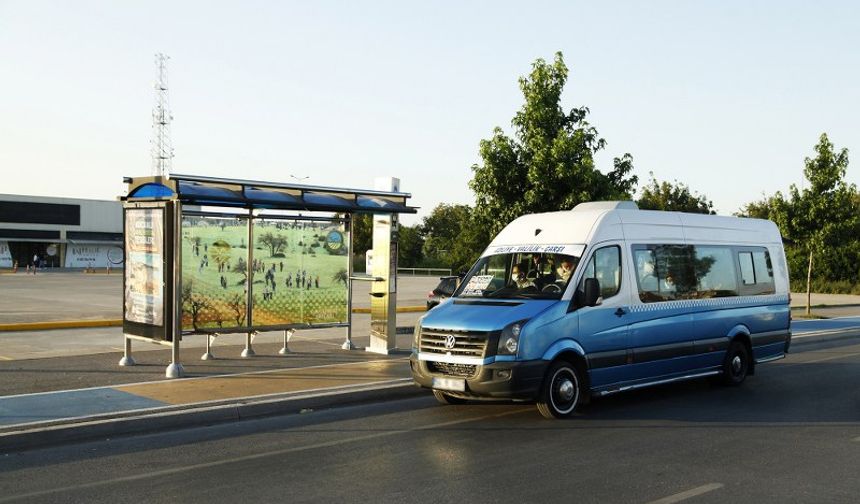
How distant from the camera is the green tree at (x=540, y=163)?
22281 millimetres

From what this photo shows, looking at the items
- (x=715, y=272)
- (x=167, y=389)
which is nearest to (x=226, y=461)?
(x=167, y=389)

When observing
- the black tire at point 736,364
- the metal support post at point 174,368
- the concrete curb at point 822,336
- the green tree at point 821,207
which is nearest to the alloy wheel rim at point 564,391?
the black tire at point 736,364

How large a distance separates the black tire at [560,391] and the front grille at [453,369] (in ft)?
2.74

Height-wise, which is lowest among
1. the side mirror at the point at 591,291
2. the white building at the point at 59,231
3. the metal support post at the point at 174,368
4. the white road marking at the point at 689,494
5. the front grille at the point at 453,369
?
the white road marking at the point at 689,494

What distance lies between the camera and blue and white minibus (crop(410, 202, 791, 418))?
31.2 ft

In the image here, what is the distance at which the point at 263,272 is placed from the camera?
14.5m

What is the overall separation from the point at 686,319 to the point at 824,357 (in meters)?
6.79

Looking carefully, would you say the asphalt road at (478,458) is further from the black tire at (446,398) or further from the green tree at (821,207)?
the green tree at (821,207)

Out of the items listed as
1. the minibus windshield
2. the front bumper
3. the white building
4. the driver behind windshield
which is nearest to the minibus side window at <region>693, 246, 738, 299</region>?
the minibus windshield

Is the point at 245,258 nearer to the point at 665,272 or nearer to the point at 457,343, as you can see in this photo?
the point at 457,343

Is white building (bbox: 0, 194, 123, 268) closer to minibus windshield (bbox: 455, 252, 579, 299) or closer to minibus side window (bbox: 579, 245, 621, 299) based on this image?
minibus windshield (bbox: 455, 252, 579, 299)

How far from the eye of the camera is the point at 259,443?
854cm

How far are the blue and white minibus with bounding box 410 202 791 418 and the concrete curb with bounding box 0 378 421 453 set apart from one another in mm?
1149

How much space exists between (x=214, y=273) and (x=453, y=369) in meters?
5.62
